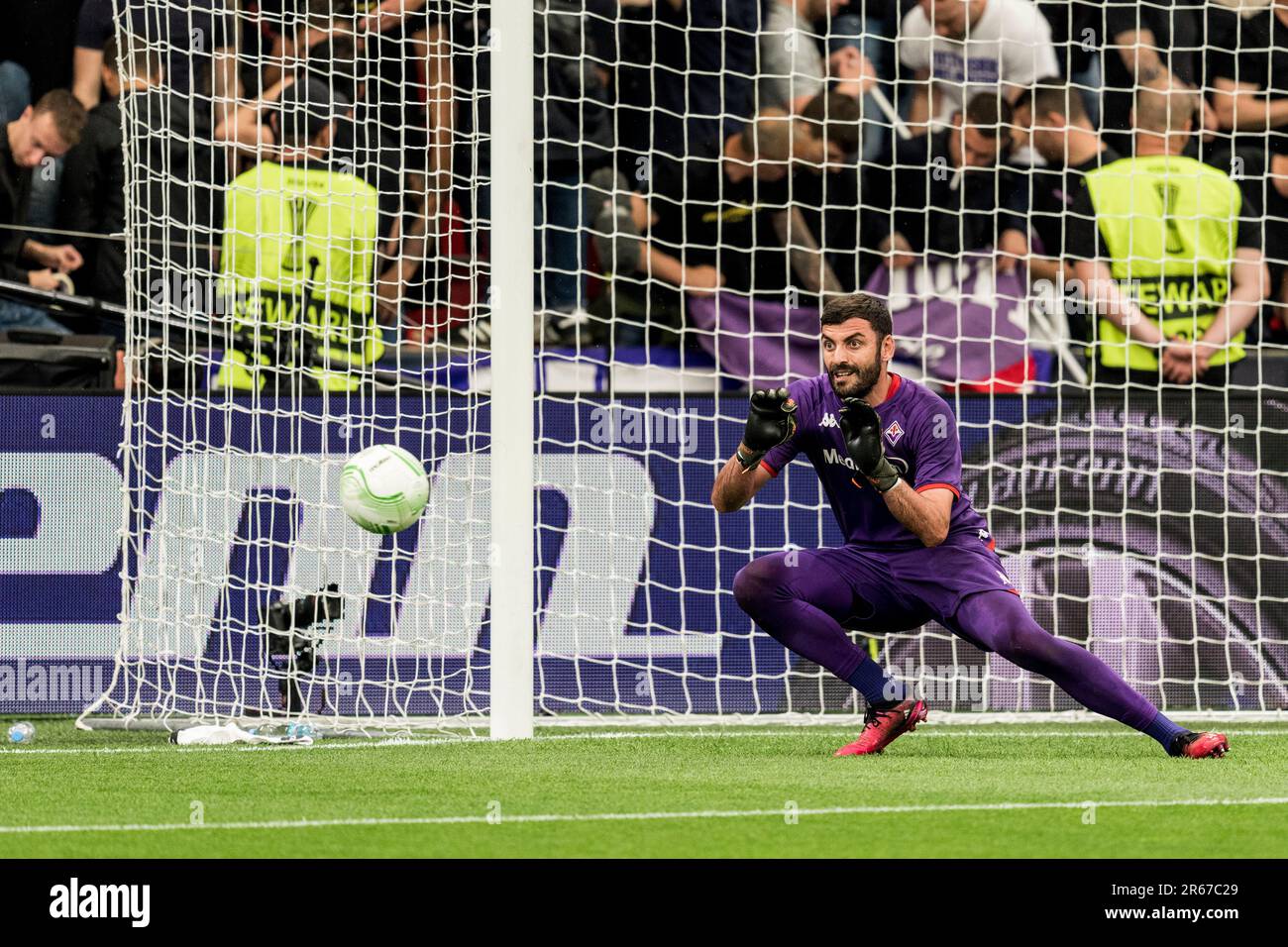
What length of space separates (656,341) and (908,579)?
3.08 m

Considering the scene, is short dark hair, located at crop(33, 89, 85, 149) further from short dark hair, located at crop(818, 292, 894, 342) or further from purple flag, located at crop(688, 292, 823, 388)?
short dark hair, located at crop(818, 292, 894, 342)

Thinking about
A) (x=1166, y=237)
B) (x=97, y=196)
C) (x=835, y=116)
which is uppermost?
(x=835, y=116)

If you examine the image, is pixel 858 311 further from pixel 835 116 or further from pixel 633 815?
pixel 835 116

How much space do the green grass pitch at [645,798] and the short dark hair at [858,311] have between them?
4.78ft

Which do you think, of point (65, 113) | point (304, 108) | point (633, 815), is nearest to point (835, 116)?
point (304, 108)

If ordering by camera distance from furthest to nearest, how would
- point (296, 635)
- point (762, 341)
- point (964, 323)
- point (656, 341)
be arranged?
point (656, 341)
point (964, 323)
point (762, 341)
point (296, 635)

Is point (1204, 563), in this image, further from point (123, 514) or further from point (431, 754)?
point (123, 514)

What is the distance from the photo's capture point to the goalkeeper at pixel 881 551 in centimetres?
660

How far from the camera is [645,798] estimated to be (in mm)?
5426

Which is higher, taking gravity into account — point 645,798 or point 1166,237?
point 1166,237

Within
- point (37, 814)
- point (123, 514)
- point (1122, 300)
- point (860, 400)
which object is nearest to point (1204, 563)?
point (1122, 300)

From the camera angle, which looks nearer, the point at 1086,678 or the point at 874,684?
the point at 1086,678

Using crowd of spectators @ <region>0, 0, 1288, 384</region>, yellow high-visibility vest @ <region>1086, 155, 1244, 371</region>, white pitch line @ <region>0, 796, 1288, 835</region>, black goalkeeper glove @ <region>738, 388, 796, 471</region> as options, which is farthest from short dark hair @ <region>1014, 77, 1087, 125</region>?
white pitch line @ <region>0, 796, 1288, 835</region>

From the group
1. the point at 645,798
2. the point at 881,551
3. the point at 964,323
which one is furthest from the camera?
the point at 964,323
